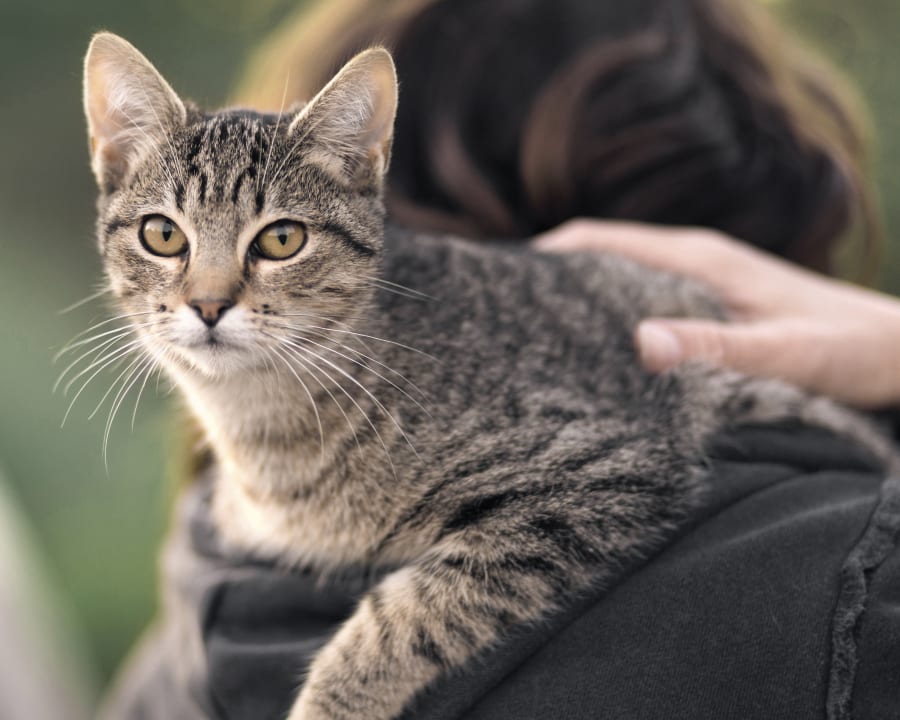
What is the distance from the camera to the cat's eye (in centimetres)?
117

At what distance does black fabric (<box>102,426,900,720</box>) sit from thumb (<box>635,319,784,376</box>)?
9.1 inches

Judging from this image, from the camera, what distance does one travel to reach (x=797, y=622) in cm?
101

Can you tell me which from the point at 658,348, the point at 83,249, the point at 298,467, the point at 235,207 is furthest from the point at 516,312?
the point at 83,249

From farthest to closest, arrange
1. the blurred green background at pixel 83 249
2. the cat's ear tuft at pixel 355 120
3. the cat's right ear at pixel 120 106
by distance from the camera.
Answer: the blurred green background at pixel 83 249 → the cat's ear tuft at pixel 355 120 → the cat's right ear at pixel 120 106

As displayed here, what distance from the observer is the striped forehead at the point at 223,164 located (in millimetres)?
1146

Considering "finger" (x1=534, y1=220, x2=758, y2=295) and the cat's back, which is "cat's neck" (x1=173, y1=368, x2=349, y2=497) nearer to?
the cat's back

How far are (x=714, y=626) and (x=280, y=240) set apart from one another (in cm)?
85

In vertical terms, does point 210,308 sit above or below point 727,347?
above

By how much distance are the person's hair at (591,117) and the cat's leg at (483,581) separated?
3.10 feet

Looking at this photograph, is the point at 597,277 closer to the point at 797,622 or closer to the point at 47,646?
the point at 797,622

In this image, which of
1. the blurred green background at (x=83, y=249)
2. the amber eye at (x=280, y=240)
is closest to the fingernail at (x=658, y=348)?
the amber eye at (x=280, y=240)

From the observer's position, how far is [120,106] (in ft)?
3.51

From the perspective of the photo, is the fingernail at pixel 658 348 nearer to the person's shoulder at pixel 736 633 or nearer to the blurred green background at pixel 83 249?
the person's shoulder at pixel 736 633

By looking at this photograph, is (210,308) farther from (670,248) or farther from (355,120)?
(670,248)
